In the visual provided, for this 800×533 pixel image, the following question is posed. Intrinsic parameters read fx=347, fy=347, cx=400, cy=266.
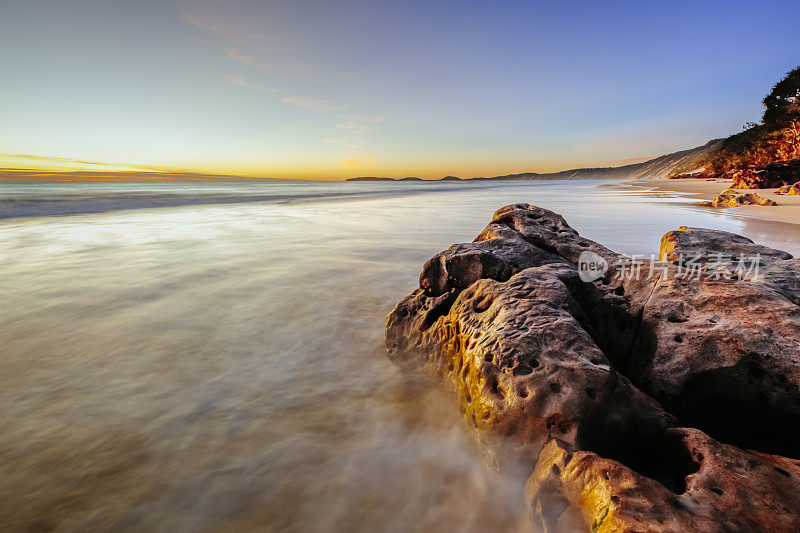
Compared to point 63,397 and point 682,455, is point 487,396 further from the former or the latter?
point 63,397

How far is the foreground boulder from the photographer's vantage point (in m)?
1.32

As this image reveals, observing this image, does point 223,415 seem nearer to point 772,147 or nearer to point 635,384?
point 635,384

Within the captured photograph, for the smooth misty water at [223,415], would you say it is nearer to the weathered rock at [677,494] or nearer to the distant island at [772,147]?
the weathered rock at [677,494]

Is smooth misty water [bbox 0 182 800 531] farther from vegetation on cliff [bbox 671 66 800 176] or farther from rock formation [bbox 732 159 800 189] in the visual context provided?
vegetation on cliff [bbox 671 66 800 176]

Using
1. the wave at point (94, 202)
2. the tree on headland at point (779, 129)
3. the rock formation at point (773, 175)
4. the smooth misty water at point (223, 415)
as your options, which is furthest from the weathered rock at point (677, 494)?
the tree on headland at point (779, 129)

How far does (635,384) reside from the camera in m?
2.16

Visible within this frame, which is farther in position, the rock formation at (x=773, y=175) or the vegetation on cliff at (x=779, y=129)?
the vegetation on cliff at (x=779, y=129)

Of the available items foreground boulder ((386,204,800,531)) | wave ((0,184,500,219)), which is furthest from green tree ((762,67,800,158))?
foreground boulder ((386,204,800,531))

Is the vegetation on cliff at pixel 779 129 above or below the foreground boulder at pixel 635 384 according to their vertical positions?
A: above

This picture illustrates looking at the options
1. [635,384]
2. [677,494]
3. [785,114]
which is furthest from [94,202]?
[785,114]

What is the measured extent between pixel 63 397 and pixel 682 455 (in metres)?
3.78

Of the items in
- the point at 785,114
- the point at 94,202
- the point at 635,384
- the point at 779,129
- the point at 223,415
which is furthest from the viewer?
the point at 779,129

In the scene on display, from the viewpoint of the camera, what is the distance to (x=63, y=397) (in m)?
2.46

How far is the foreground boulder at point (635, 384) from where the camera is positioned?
1319mm
